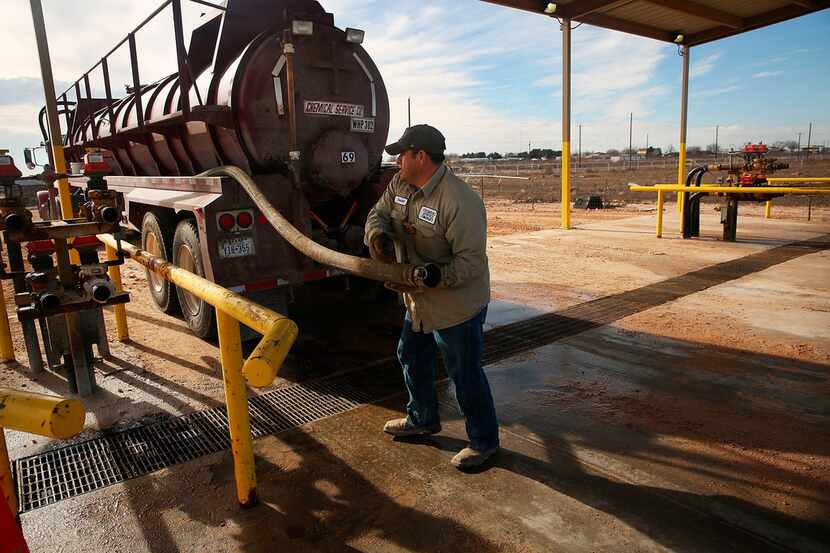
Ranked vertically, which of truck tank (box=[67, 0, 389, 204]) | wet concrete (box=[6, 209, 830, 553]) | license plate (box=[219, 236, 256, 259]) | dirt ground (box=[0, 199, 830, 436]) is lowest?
wet concrete (box=[6, 209, 830, 553])

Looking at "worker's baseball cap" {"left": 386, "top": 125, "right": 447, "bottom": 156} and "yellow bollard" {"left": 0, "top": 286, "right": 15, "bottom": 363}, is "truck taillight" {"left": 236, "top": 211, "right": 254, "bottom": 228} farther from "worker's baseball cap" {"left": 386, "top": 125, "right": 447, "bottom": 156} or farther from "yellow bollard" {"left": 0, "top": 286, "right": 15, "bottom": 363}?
"yellow bollard" {"left": 0, "top": 286, "right": 15, "bottom": 363}

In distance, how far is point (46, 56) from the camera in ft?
14.4

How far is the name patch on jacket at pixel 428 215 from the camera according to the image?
9.72 feet

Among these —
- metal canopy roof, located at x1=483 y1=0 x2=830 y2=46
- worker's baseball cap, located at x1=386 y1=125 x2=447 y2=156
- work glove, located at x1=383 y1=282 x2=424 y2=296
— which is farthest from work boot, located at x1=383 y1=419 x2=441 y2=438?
metal canopy roof, located at x1=483 y1=0 x2=830 y2=46

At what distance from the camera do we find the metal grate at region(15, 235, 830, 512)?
3135 mm

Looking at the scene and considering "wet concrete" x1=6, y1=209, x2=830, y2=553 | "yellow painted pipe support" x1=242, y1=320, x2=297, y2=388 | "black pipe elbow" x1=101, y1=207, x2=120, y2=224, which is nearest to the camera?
"yellow painted pipe support" x1=242, y1=320, x2=297, y2=388

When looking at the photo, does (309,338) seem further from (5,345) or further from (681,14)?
(681,14)

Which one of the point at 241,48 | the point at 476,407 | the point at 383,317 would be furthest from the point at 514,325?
the point at 241,48

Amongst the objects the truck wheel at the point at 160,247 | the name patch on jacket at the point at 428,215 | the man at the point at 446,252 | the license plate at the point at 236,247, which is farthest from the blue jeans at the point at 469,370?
the truck wheel at the point at 160,247

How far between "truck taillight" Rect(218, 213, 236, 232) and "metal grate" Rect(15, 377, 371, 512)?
4.73 feet

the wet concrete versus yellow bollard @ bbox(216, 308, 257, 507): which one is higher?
yellow bollard @ bbox(216, 308, 257, 507)

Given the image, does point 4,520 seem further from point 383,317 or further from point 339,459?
point 383,317

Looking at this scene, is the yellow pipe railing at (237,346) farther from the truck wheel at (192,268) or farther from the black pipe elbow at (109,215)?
the truck wheel at (192,268)

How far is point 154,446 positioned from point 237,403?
1.21 m
